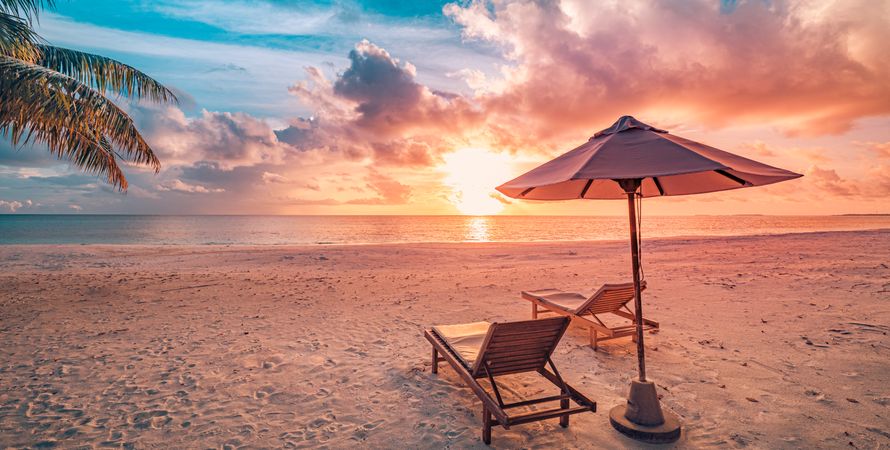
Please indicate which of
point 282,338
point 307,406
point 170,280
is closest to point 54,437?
point 307,406

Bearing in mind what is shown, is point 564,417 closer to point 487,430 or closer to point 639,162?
point 487,430

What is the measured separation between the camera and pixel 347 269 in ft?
47.8

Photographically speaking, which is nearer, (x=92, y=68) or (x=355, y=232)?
(x=92, y=68)

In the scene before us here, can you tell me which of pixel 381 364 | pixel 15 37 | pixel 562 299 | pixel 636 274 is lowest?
pixel 381 364

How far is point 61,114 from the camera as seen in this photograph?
25.4 feet

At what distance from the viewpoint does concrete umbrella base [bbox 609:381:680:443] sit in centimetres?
344

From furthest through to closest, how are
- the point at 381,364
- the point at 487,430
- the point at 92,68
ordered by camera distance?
the point at 92,68 < the point at 381,364 < the point at 487,430

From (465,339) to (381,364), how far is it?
1.31m

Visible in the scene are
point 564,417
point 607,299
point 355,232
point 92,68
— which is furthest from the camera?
point 355,232


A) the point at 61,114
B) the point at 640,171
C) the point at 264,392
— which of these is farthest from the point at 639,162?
the point at 61,114

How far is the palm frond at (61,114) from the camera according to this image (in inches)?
292

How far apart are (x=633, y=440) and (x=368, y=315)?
5.40 meters

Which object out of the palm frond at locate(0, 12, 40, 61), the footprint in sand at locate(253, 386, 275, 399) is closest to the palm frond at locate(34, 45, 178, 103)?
the palm frond at locate(0, 12, 40, 61)

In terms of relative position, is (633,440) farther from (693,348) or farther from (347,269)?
(347,269)
